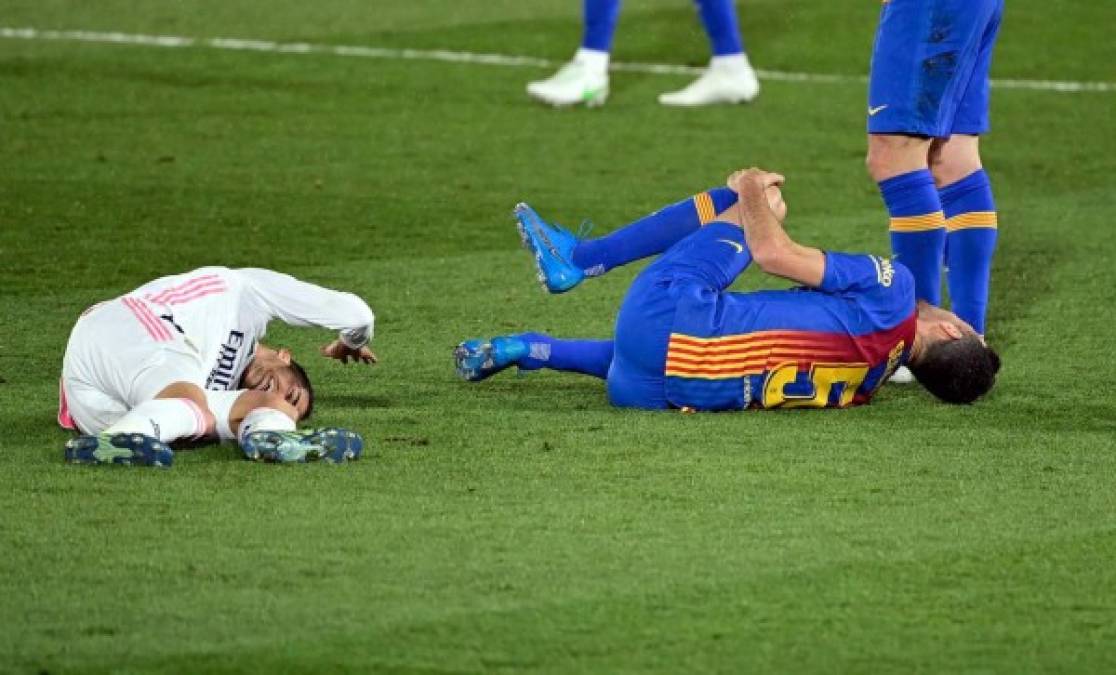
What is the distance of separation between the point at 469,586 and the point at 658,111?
644 centimetres

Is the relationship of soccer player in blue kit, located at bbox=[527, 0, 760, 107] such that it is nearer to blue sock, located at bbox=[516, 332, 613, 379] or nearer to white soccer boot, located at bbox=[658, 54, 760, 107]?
white soccer boot, located at bbox=[658, 54, 760, 107]

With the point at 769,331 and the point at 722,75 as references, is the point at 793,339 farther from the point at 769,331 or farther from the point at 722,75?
the point at 722,75

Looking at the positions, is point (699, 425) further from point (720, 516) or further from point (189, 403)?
point (189, 403)

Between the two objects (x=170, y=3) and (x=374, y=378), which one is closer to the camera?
(x=374, y=378)

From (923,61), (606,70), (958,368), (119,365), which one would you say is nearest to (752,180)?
(923,61)

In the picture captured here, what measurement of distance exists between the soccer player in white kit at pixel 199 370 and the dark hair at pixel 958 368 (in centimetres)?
136

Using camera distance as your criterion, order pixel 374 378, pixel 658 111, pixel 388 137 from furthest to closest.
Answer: pixel 658 111, pixel 388 137, pixel 374 378

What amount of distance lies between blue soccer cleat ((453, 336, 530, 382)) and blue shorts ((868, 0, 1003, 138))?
107 cm

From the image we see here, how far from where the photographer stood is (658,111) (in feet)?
33.9

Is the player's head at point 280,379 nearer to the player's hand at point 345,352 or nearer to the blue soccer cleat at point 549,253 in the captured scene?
the player's hand at point 345,352

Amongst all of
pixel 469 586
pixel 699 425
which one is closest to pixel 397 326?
pixel 699 425

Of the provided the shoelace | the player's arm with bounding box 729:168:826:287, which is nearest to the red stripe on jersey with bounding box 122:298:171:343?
the shoelace

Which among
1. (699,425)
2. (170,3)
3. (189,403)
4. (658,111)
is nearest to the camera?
(189,403)

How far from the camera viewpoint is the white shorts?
5.07m
